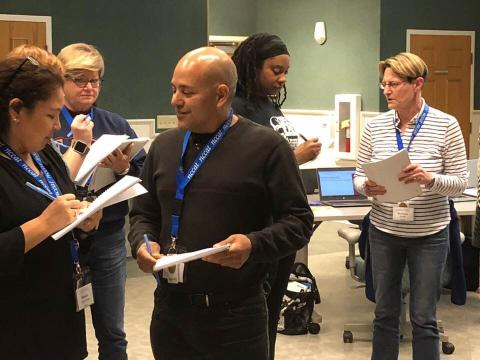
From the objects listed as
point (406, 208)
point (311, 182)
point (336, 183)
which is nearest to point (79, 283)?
point (406, 208)

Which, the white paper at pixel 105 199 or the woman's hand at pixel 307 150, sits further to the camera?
the woman's hand at pixel 307 150

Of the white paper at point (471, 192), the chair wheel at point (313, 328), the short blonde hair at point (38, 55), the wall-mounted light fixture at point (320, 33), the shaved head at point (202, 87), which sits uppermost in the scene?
the wall-mounted light fixture at point (320, 33)

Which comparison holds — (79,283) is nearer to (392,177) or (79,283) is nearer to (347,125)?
(392,177)

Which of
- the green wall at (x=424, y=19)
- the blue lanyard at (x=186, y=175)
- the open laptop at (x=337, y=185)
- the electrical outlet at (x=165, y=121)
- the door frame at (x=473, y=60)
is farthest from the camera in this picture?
the door frame at (x=473, y=60)

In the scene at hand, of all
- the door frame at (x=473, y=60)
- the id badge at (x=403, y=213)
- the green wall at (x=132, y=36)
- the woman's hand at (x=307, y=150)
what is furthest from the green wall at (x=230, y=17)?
the woman's hand at (x=307, y=150)

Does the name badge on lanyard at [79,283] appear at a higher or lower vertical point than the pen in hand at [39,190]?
lower

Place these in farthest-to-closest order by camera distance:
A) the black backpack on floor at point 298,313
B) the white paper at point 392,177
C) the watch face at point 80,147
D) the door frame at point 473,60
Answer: the door frame at point 473,60, the black backpack on floor at point 298,313, the white paper at point 392,177, the watch face at point 80,147

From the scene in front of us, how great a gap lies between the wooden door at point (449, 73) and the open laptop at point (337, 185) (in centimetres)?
464

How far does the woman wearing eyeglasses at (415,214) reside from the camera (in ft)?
10.2

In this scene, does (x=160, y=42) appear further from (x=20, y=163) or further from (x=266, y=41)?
(x=20, y=163)

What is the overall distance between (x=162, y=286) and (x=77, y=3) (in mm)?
4664

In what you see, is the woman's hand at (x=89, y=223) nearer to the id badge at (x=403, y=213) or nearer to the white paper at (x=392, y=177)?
the white paper at (x=392, y=177)

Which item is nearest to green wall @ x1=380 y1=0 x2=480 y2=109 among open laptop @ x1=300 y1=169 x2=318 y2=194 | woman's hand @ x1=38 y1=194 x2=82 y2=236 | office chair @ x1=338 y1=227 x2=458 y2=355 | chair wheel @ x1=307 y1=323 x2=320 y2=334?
open laptop @ x1=300 y1=169 x2=318 y2=194

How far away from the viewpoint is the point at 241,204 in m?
2.05
